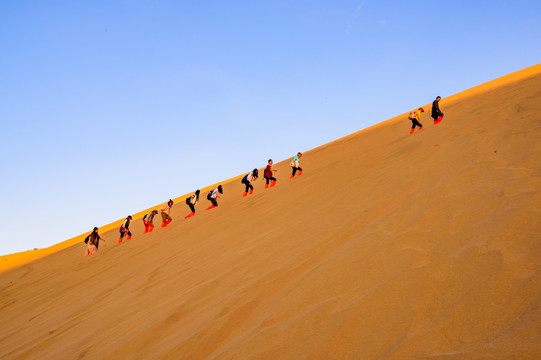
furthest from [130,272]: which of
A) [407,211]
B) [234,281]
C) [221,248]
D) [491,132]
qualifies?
[491,132]

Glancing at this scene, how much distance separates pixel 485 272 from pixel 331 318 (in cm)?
92

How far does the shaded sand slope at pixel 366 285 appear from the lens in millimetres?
1783

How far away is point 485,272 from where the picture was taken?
6.76 feet

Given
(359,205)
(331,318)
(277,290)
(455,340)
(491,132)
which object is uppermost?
(491,132)

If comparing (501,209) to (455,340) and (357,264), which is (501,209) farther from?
(455,340)

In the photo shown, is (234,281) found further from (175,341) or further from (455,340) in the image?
(455,340)

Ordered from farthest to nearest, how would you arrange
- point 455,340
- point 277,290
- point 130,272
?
point 130,272 < point 277,290 < point 455,340

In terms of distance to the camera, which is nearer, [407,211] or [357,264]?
[357,264]

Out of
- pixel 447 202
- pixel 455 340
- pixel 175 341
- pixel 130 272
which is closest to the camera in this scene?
pixel 455 340

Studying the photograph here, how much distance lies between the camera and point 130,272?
23.2 feet

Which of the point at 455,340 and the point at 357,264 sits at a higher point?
the point at 357,264

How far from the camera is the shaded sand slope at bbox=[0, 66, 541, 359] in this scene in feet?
5.85

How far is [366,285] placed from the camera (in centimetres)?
246

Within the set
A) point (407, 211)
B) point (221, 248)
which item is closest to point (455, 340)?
point (407, 211)
